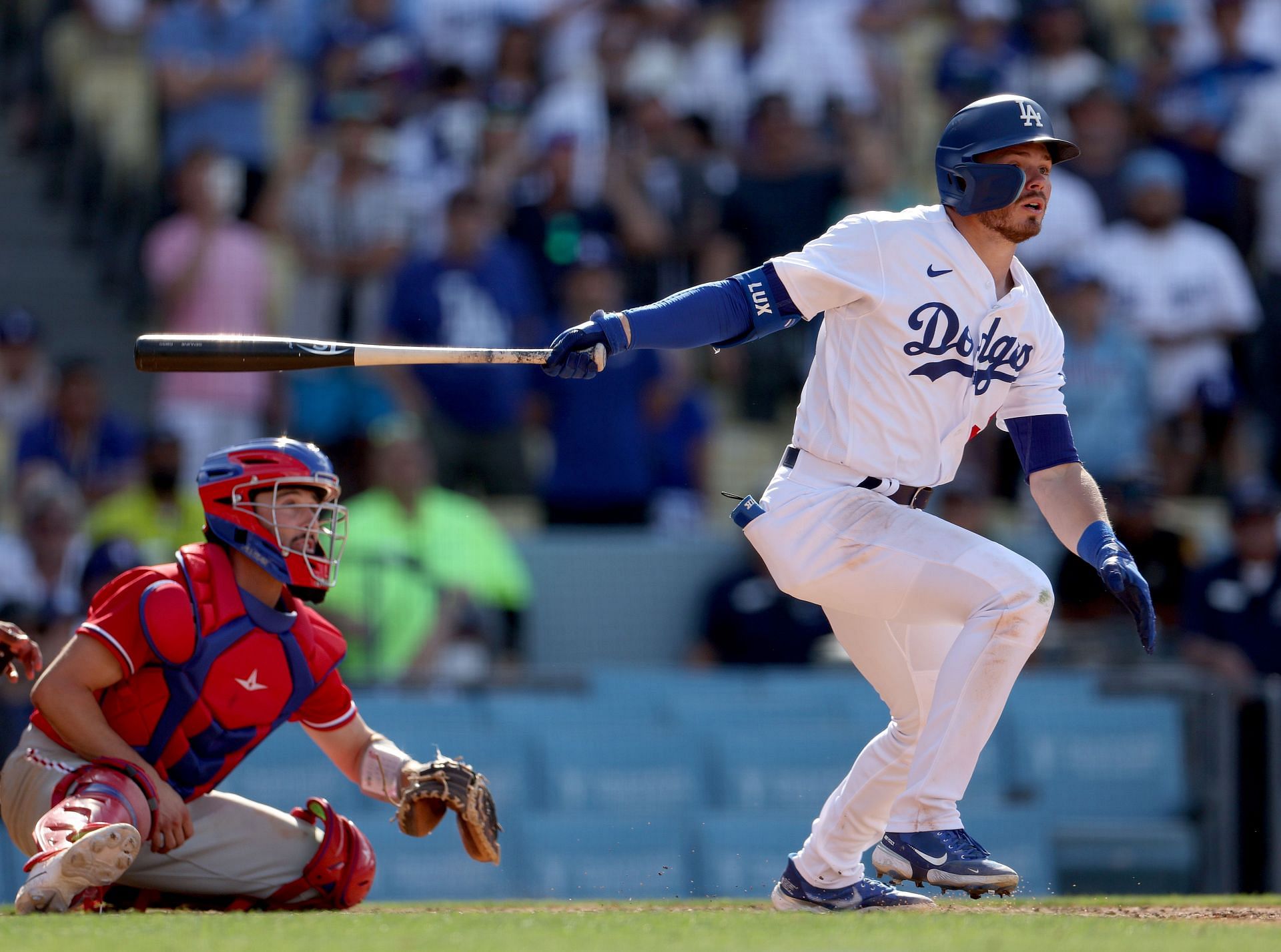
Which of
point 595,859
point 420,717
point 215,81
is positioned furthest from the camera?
point 215,81

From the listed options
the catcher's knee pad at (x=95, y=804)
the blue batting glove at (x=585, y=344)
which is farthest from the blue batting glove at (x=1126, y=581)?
the catcher's knee pad at (x=95, y=804)

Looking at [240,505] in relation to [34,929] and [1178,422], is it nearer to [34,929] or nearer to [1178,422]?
[34,929]

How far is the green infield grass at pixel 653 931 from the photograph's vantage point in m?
4.25

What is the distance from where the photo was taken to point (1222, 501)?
10727 mm

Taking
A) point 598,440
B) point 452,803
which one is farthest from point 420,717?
point 452,803

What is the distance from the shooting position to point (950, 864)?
→ 4.93 meters

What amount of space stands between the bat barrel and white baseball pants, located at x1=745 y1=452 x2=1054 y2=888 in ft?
4.49

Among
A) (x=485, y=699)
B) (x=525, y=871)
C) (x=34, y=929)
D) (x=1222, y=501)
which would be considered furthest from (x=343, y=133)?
(x=34, y=929)

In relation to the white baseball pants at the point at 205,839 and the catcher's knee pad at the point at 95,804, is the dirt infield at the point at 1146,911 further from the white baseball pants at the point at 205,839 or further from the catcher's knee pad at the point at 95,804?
the catcher's knee pad at the point at 95,804

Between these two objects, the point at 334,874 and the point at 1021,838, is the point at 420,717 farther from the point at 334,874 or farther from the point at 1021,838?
the point at 1021,838

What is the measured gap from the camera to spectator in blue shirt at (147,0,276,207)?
36.8ft

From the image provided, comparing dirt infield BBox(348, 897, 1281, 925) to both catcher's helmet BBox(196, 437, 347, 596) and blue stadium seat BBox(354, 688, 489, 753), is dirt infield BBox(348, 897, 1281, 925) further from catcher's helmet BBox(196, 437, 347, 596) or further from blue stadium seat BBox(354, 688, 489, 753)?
blue stadium seat BBox(354, 688, 489, 753)

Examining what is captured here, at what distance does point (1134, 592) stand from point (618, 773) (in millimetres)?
3576

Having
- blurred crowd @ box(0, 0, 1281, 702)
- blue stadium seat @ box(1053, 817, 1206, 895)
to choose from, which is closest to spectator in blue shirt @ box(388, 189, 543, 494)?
blurred crowd @ box(0, 0, 1281, 702)
